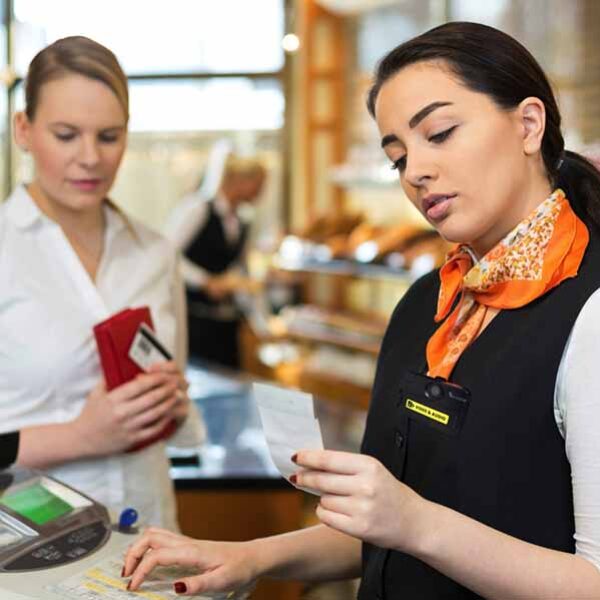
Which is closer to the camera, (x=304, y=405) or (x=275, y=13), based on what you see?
(x=304, y=405)

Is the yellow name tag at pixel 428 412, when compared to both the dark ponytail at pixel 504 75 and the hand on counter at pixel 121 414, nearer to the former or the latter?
the dark ponytail at pixel 504 75

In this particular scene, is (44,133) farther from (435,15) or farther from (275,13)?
(275,13)

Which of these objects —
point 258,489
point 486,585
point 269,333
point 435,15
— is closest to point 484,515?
point 486,585

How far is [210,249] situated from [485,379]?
5.15 meters

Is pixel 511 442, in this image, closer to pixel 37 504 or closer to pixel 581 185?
pixel 581 185

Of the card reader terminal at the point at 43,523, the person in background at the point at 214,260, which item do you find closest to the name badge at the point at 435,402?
the card reader terminal at the point at 43,523

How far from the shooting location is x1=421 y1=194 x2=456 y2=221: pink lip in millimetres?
1299

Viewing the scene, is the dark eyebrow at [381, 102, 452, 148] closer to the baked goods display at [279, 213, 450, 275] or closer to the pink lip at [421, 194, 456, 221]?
the pink lip at [421, 194, 456, 221]

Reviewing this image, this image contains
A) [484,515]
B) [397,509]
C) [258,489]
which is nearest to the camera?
[397,509]

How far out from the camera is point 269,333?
650 centimetres

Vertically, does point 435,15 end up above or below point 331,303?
above

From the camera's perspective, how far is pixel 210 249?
6.37 m

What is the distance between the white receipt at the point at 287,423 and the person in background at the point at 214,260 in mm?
4993

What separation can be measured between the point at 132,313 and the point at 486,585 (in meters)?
1.01
